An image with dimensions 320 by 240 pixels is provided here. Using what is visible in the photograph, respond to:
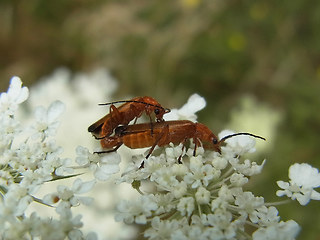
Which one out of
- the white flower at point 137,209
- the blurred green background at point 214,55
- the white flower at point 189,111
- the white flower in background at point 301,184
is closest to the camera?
the white flower at point 137,209

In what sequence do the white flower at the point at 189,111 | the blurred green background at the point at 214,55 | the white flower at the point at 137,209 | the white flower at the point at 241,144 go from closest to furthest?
the white flower at the point at 137,209 → the white flower at the point at 241,144 → the white flower at the point at 189,111 → the blurred green background at the point at 214,55

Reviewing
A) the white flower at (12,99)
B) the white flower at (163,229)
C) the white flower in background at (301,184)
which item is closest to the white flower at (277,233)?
the white flower in background at (301,184)

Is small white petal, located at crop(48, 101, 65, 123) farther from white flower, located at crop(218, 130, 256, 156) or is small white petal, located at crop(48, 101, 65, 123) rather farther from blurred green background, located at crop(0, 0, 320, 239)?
blurred green background, located at crop(0, 0, 320, 239)

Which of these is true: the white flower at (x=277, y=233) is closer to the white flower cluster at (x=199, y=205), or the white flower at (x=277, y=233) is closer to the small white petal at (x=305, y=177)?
the white flower cluster at (x=199, y=205)

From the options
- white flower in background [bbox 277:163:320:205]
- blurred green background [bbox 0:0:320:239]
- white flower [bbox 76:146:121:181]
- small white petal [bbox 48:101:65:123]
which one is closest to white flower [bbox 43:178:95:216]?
white flower [bbox 76:146:121:181]

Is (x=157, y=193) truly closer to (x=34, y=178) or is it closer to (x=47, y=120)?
(x=34, y=178)

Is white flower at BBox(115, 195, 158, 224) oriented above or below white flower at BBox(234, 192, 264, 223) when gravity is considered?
below
